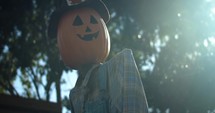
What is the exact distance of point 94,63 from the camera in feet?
12.0

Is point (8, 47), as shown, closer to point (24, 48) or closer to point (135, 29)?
point (24, 48)

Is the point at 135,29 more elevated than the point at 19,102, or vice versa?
the point at 135,29

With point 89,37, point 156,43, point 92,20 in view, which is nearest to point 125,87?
point 89,37

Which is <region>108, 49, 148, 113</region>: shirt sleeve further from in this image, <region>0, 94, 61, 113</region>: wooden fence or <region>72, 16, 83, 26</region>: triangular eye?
<region>0, 94, 61, 113</region>: wooden fence

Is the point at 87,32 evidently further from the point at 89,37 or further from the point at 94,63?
the point at 94,63

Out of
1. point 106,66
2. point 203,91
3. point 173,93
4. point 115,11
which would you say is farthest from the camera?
point 115,11

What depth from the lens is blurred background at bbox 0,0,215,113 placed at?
11.0m

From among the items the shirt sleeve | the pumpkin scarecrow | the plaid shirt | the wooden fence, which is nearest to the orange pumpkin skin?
the pumpkin scarecrow

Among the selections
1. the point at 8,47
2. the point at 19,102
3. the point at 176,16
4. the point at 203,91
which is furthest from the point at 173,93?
the point at 8,47

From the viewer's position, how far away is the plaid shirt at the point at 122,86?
3.04 metres

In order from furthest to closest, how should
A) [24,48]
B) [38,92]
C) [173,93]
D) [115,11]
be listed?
[38,92] → [24,48] → [115,11] → [173,93]

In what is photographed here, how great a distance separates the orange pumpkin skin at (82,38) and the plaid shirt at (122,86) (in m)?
0.27

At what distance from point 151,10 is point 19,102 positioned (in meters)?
4.82

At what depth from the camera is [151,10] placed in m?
11.1
